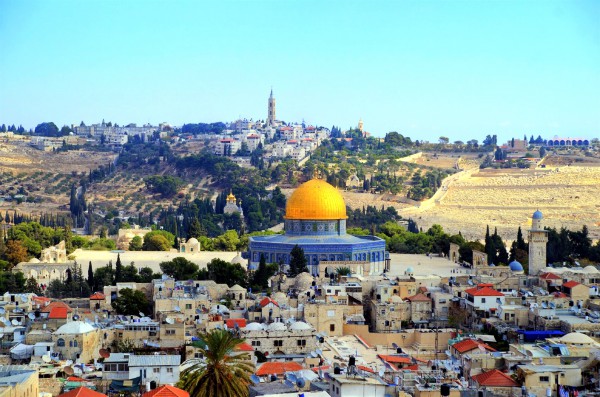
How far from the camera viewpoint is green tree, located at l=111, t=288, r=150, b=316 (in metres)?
32.0

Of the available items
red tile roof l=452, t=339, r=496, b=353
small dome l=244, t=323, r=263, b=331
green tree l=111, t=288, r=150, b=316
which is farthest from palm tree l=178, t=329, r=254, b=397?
green tree l=111, t=288, r=150, b=316

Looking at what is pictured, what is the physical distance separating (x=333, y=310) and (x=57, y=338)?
25.2 ft

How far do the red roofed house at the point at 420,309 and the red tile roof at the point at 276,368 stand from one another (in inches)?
311

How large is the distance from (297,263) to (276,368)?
1460 centimetres

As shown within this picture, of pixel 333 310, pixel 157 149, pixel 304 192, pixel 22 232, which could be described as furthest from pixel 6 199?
pixel 333 310

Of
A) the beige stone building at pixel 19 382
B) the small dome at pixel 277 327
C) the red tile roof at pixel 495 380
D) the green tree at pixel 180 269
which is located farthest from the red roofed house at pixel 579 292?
the beige stone building at pixel 19 382

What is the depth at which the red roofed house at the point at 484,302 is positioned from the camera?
3206 centimetres

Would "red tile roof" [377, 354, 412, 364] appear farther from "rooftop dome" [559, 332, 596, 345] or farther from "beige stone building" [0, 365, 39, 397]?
"beige stone building" [0, 365, 39, 397]

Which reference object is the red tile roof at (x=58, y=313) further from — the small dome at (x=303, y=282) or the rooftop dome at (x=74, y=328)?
the small dome at (x=303, y=282)

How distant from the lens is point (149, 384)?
73.5 ft

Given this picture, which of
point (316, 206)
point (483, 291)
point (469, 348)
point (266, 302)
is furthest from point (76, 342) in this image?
point (316, 206)

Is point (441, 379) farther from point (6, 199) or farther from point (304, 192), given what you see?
point (6, 199)

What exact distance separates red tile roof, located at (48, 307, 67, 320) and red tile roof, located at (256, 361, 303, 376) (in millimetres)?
6400

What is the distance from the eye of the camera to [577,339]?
27.2 m
